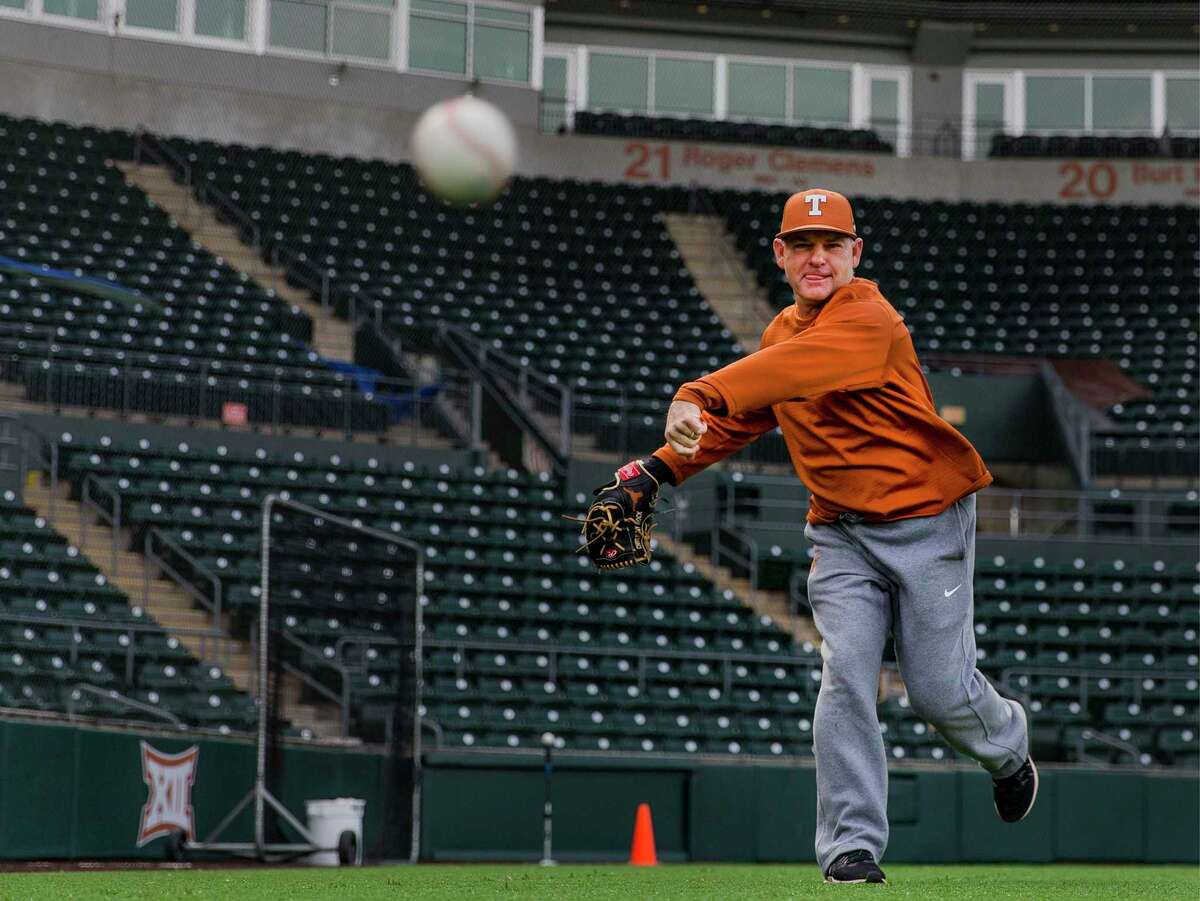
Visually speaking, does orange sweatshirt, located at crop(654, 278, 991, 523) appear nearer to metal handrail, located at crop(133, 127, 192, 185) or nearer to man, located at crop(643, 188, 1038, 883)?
man, located at crop(643, 188, 1038, 883)

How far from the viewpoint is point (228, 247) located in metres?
25.9

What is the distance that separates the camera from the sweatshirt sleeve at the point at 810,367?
4.70m

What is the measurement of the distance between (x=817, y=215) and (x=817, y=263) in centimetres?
16

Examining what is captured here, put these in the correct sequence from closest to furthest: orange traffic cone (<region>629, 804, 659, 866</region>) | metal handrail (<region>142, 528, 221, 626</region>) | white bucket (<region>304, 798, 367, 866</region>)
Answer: white bucket (<region>304, 798, 367, 866</region>), orange traffic cone (<region>629, 804, 659, 866</region>), metal handrail (<region>142, 528, 221, 626</region>)

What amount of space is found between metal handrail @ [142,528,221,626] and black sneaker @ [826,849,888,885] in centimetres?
1138

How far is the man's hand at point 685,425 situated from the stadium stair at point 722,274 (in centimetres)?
2263

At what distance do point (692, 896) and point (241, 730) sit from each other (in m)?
8.85

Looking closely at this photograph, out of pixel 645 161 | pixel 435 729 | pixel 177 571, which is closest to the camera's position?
pixel 435 729

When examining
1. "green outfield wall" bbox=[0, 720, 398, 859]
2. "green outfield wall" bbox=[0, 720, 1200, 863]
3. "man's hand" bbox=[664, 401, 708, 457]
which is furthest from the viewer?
"green outfield wall" bbox=[0, 720, 1200, 863]

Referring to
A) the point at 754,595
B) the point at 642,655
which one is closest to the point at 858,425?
the point at 642,655

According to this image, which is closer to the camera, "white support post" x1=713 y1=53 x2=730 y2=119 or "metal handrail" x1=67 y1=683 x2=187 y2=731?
"metal handrail" x1=67 y1=683 x2=187 y2=731

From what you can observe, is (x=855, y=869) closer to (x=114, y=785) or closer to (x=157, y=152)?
(x=114, y=785)

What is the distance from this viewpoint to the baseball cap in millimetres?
5074

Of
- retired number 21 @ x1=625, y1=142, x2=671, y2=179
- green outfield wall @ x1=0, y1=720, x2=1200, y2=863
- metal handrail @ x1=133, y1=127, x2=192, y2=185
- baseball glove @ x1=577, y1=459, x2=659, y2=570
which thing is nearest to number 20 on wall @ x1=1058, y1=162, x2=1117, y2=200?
retired number 21 @ x1=625, y1=142, x2=671, y2=179
